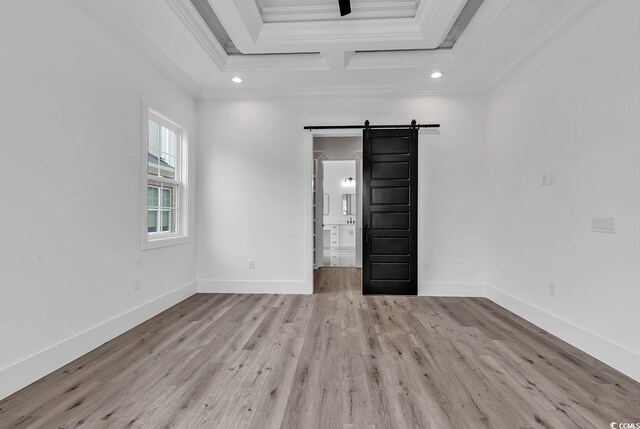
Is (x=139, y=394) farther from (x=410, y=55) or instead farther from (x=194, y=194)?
(x=410, y=55)

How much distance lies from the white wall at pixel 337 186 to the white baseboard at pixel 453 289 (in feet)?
14.9

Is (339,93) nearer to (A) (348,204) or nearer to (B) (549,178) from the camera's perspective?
(B) (549,178)

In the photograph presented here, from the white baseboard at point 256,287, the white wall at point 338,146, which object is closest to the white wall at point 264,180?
the white baseboard at point 256,287

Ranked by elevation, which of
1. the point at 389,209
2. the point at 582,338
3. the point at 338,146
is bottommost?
the point at 582,338

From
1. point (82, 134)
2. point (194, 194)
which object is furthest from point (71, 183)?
point (194, 194)

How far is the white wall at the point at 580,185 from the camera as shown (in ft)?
6.81

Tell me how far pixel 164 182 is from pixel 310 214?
192 centimetres

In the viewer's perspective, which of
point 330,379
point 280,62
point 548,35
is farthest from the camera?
point 280,62

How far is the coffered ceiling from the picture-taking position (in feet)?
8.52

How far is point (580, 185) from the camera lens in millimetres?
2492

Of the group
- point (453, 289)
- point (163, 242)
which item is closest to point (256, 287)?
point (163, 242)

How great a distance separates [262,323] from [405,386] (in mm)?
1603

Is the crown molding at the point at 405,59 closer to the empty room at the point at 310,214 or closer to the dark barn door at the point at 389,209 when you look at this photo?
→ the empty room at the point at 310,214

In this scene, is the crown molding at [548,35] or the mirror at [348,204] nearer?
the crown molding at [548,35]
